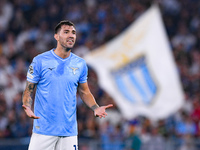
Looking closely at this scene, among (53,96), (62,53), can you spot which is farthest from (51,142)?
(62,53)

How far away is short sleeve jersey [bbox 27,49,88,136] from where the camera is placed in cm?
597

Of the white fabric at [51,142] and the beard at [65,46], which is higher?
the beard at [65,46]

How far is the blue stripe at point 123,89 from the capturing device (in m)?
12.2

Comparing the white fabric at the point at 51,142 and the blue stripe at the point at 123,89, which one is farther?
the blue stripe at the point at 123,89

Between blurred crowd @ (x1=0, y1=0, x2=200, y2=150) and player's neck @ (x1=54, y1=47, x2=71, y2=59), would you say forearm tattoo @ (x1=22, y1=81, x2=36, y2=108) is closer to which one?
player's neck @ (x1=54, y1=47, x2=71, y2=59)

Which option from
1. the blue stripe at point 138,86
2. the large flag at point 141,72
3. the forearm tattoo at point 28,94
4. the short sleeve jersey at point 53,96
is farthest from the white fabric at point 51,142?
the blue stripe at point 138,86

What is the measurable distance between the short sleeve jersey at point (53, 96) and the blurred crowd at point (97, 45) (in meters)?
6.31

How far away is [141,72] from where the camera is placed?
1251cm

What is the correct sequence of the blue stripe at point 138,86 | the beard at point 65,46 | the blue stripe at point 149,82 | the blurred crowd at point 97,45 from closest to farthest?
the beard at point 65,46 → the blue stripe at point 138,86 → the blue stripe at point 149,82 → the blurred crowd at point 97,45

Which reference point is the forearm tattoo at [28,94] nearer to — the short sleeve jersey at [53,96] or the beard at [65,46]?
the short sleeve jersey at [53,96]

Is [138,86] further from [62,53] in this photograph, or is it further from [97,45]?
[62,53]

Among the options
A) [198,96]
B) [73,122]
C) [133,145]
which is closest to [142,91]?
[133,145]

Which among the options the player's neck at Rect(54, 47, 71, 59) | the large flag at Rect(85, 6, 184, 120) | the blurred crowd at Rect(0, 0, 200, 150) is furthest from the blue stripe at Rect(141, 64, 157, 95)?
the player's neck at Rect(54, 47, 71, 59)

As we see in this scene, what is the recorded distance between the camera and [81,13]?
708 inches
